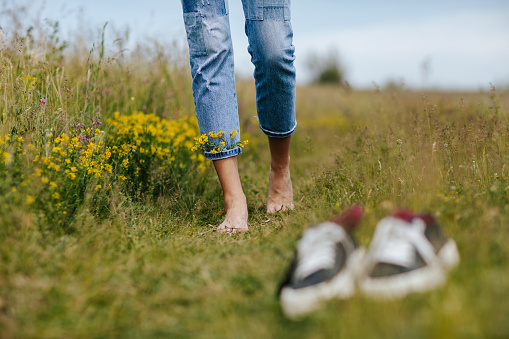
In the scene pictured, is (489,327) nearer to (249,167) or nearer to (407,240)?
(407,240)

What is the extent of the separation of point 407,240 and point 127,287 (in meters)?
0.92

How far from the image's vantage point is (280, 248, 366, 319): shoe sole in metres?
1.22

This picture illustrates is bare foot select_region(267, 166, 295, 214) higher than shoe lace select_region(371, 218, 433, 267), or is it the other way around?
shoe lace select_region(371, 218, 433, 267)

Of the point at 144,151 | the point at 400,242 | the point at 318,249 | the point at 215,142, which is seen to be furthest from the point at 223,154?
the point at 400,242

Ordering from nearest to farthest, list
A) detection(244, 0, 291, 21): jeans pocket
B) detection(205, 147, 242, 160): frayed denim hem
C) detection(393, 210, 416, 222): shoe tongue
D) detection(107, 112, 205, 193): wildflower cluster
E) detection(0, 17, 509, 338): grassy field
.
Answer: detection(0, 17, 509, 338): grassy field → detection(393, 210, 416, 222): shoe tongue → detection(244, 0, 291, 21): jeans pocket → detection(205, 147, 242, 160): frayed denim hem → detection(107, 112, 205, 193): wildflower cluster

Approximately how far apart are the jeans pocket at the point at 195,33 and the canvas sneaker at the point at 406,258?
5.02 ft

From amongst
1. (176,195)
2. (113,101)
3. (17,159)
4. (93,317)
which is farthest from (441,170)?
(113,101)

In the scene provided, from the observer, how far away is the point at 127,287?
1477 mm

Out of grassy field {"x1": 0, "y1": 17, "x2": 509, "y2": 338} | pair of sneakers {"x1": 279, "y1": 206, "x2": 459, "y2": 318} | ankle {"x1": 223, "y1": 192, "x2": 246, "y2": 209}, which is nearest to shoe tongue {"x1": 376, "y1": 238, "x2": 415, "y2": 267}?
pair of sneakers {"x1": 279, "y1": 206, "x2": 459, "y2": 318}

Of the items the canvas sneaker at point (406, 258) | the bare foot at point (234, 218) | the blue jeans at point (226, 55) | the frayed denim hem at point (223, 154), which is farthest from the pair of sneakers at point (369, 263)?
the blue jeans at point (226, 55)

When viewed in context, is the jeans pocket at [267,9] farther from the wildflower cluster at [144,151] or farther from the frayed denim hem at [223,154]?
the wildflower cluster at [144,151]

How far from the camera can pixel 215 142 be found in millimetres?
2523

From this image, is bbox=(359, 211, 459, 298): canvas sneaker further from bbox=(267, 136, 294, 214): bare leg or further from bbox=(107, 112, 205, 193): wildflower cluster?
bbox=(107, 112, 205, 193): wildflower cluster

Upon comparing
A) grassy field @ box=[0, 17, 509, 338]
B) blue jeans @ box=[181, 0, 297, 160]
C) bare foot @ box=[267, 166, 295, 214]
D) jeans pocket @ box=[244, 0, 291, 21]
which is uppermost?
jeans pocket @ box=[244, 0, 291, 21]
